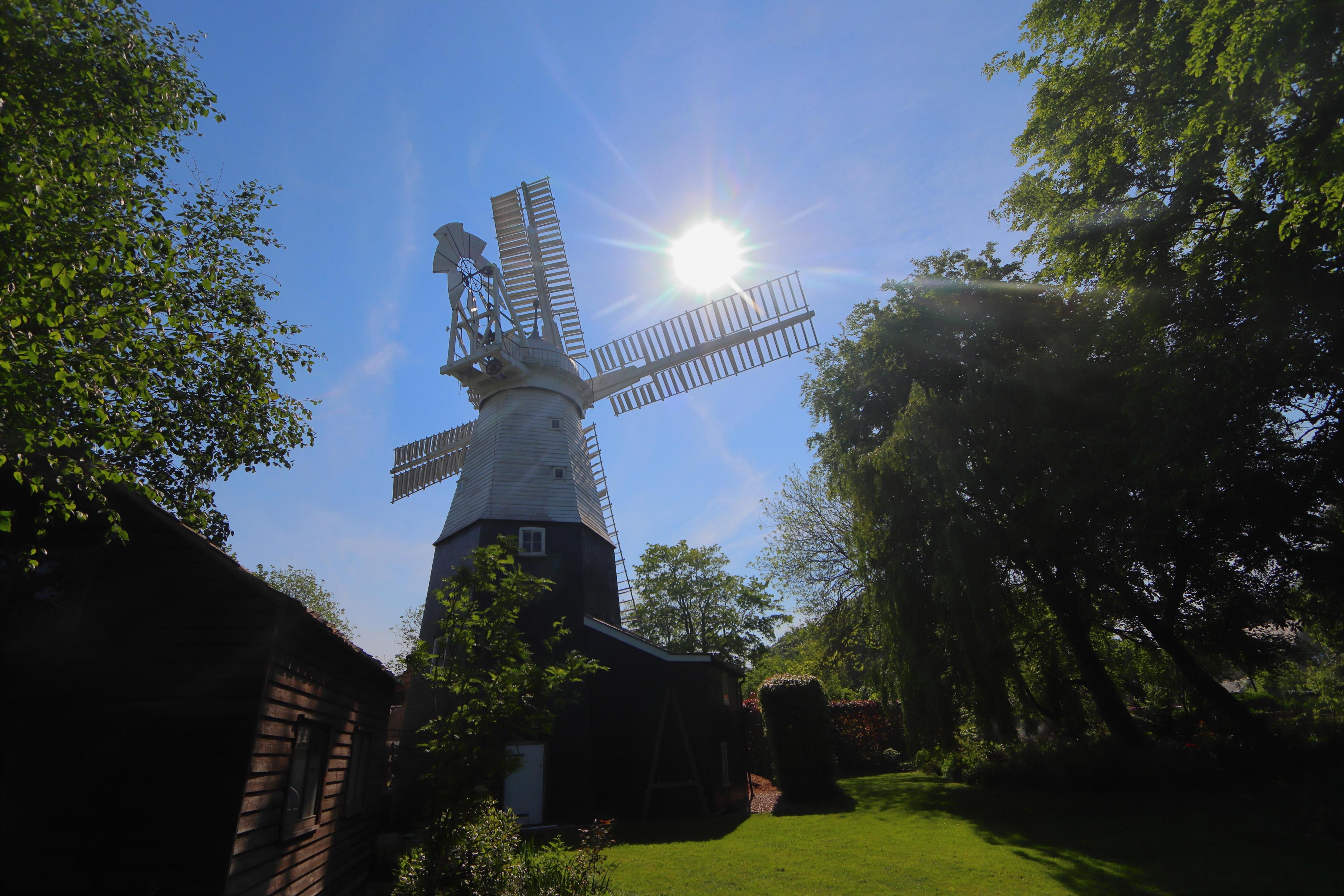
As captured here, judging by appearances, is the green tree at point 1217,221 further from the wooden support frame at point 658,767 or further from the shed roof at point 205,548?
the shed roof at point 205,548

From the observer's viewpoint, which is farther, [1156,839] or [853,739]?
[853,739]

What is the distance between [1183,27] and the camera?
10398 mm

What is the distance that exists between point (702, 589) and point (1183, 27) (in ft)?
91.1

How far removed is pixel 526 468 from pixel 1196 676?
53.4 ft

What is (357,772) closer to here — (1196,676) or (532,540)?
(532,540)

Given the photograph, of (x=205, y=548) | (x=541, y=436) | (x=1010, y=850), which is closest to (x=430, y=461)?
(x=541, y=436)

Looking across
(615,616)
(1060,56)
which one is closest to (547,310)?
(615,616)

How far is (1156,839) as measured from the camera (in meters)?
9.99

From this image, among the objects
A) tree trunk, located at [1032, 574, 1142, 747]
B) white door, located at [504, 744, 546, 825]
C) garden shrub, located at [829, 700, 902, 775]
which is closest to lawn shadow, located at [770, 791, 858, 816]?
white door, located at [504, 744, 546, 825]

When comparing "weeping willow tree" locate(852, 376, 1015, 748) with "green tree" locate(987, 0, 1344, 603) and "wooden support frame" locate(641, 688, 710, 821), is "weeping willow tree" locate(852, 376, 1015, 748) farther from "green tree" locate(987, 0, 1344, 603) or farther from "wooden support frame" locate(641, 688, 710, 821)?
"wooden support frame" locate(641, 688, 710, 821)

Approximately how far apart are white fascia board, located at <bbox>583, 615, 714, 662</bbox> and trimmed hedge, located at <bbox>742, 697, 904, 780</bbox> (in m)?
7.12

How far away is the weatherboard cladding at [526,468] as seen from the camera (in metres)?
17.5

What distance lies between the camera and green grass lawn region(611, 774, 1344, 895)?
821 cm

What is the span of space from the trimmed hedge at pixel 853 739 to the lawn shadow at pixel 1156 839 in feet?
27.1
